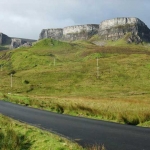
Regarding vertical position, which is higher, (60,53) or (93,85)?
(60,53)

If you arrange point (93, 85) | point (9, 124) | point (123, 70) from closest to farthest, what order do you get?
point (9, 124) → point (93, 85) → point (123, 70)

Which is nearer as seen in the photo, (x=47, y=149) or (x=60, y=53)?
(x=47, y=149)

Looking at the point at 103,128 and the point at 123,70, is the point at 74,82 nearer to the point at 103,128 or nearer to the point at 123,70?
the point at 123,70

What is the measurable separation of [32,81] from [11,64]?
219 ft

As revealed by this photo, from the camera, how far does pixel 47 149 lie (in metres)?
12.0

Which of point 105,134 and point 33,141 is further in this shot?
point 105,134

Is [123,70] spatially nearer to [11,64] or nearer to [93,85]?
[93,85]

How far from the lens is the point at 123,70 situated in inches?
3969

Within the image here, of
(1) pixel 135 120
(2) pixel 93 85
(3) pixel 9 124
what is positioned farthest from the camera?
(2) pixel 93 85

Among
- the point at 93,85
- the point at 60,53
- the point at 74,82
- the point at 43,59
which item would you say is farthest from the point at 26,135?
the point at 60,53

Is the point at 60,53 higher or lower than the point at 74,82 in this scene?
higher

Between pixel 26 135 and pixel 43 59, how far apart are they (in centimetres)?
13618

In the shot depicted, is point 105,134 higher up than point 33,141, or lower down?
higher up

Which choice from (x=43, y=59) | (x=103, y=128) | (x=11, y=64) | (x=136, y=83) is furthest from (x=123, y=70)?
(x=103, y=128)
